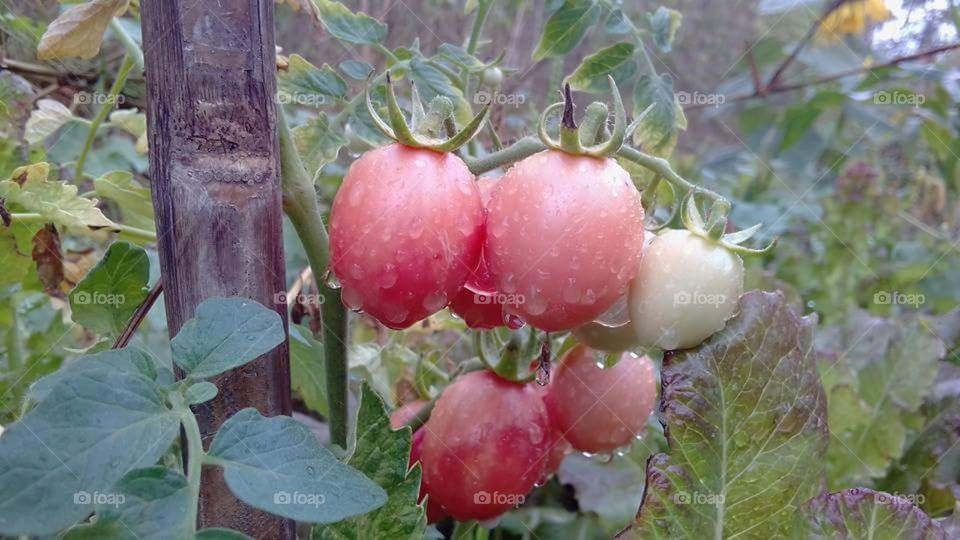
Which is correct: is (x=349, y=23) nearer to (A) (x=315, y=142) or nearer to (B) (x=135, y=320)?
(A) (x=315, y=142)

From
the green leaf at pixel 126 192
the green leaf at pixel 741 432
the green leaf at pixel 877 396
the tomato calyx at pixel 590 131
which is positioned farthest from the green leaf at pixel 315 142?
the green leaf at pixel 877 396

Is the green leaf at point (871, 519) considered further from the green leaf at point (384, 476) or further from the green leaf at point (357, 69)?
the green leaf at point (357, 69)

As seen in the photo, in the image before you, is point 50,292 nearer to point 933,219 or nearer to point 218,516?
point 218,516

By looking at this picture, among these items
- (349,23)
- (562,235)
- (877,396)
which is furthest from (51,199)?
(877,396)

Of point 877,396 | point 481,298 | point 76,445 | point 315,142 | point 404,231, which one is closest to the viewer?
point 76,445

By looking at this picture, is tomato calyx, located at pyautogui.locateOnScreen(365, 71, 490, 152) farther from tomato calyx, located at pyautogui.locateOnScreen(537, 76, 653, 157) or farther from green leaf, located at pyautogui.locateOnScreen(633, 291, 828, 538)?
green leaf, located at pyautogui.locateOnScreen(633, 291, 828, 538)

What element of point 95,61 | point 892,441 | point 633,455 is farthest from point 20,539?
point 892,441
